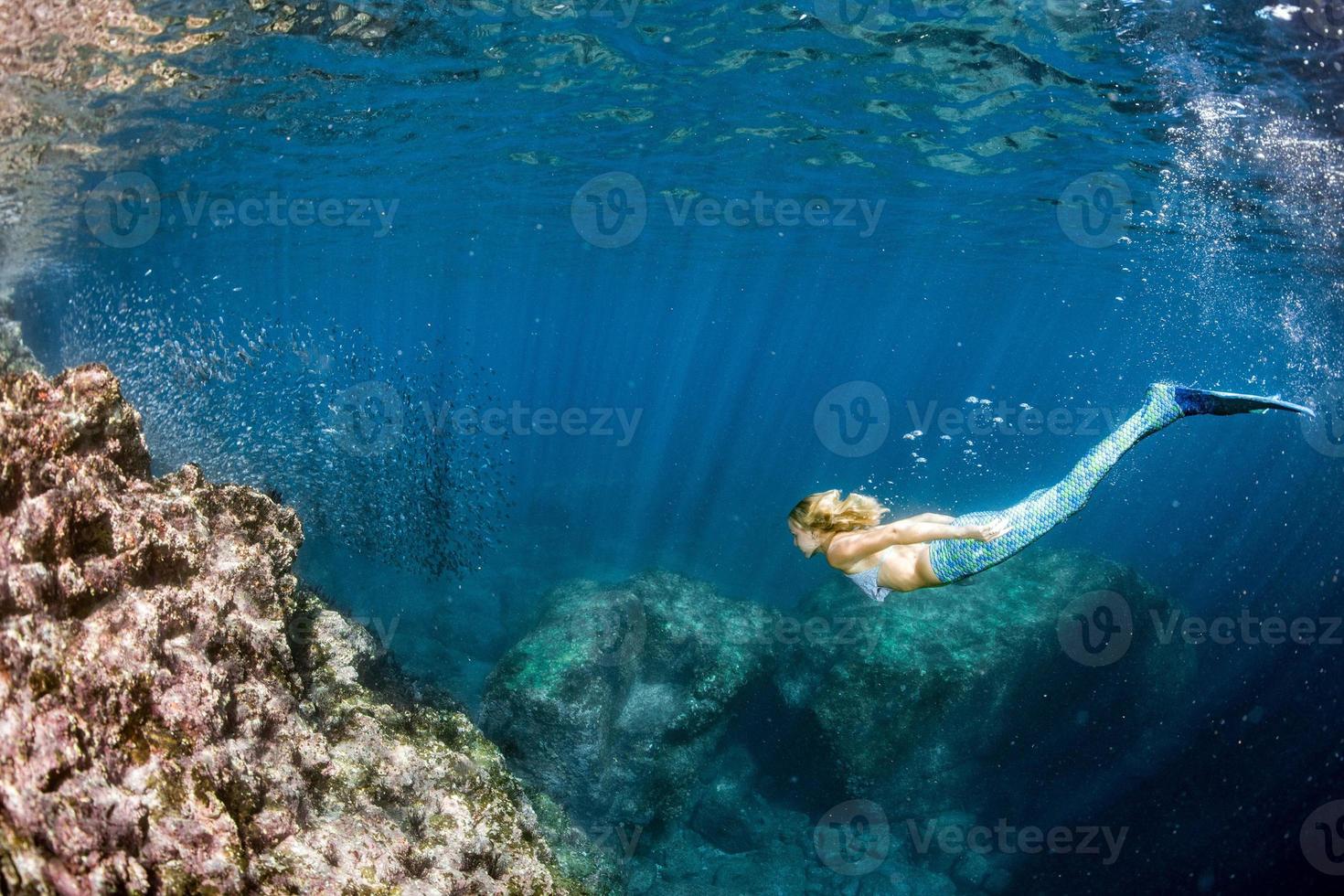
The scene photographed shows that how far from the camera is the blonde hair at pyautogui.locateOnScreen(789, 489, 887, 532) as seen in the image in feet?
11.8

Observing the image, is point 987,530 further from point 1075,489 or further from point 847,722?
point 847,722

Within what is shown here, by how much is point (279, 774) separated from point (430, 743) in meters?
1.12

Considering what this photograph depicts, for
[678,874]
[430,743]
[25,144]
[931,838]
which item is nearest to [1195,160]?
[931,838]

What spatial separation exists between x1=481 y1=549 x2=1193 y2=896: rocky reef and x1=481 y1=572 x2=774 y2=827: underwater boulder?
43 mm

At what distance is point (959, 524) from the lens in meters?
3.55

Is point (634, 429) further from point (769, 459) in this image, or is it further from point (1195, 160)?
point (1195, 160)

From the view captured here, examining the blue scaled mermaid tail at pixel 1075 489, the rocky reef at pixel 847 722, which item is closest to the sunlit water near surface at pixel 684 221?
the rocky reef at pixel 847 722

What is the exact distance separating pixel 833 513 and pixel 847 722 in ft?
31.6

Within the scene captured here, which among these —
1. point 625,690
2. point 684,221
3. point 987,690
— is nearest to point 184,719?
point 625,690

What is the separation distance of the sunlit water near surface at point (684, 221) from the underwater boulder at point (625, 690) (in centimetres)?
235

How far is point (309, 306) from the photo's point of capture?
68.1 meters

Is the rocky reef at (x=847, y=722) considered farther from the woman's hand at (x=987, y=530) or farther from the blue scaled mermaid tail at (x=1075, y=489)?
the woman's hand at (x=987, y=530)

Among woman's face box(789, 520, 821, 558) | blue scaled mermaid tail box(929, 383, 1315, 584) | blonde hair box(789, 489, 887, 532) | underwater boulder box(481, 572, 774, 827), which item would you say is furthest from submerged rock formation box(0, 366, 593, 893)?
underwater boulder box(481, 572, 774, 827)

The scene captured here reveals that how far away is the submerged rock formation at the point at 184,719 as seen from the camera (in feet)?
6.88
